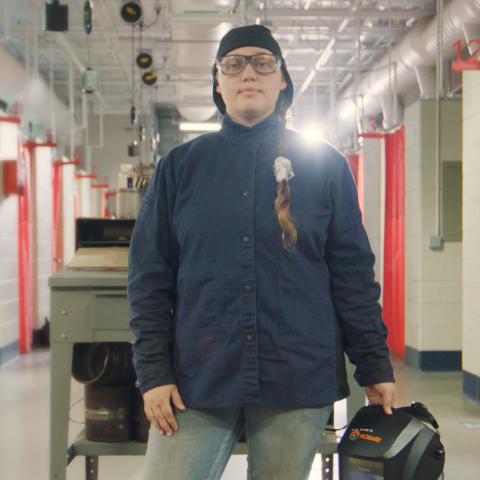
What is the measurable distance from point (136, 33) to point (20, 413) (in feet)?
17.2

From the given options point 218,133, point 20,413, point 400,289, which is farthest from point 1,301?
point 218,133

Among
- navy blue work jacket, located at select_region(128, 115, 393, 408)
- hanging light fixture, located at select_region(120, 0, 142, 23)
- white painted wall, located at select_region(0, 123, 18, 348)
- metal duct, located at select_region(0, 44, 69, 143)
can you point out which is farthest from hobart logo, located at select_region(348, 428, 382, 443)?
metal duct, located at select_region(0, 44, 69, 143)

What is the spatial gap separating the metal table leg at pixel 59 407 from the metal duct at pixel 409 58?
3.98m

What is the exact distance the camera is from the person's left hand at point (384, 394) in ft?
3.97

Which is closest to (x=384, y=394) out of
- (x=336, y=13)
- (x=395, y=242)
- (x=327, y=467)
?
(x=327, y=467)

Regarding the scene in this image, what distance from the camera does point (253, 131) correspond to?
123 centimetres

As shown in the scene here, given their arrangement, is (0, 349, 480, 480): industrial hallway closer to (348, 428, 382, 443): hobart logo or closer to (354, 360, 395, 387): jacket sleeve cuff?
(348, 428, 382, 443): hobart logo

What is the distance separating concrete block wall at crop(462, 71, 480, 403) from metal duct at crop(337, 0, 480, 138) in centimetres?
69

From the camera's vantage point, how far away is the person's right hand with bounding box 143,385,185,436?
111 cm

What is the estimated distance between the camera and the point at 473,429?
3.44 meters

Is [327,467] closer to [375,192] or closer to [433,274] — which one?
[433,274]

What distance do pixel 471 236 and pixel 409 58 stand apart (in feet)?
8.65

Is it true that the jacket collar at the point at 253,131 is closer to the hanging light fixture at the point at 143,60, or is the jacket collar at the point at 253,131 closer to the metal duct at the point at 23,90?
the hanging light fixture at the point at 143,60

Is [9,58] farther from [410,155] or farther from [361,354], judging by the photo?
[361,354]
